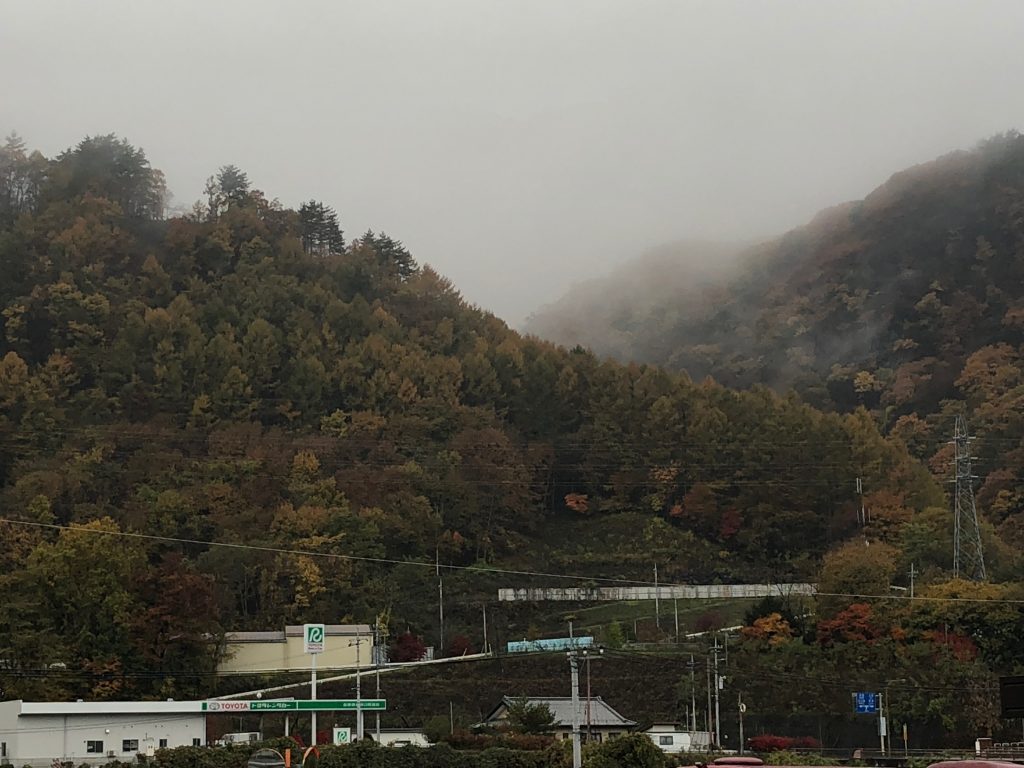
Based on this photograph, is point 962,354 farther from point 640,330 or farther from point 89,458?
point 89,458

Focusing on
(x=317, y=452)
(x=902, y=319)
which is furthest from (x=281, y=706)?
(x=902, y=319)

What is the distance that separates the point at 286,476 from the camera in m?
103

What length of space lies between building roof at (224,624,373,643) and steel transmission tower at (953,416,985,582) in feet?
111

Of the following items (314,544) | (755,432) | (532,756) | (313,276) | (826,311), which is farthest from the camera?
(826,311)

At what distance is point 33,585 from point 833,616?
42.2m

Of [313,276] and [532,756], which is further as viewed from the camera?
[313,276]

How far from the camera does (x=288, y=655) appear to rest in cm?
8075

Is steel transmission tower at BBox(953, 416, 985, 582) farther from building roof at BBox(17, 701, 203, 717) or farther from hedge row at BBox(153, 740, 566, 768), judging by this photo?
building roof at BBox(17, 701, 203, 717)

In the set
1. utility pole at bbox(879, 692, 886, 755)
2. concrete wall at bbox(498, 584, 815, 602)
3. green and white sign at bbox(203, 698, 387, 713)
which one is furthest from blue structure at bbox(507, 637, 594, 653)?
green and white sign at bbox(203, 698, 387, 713)

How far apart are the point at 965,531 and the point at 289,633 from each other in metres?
44.0

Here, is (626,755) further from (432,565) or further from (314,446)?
(314,446)

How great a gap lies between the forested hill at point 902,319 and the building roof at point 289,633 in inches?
1986

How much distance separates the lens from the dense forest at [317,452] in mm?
83250

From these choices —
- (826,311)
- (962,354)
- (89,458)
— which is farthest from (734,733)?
(826,311)
